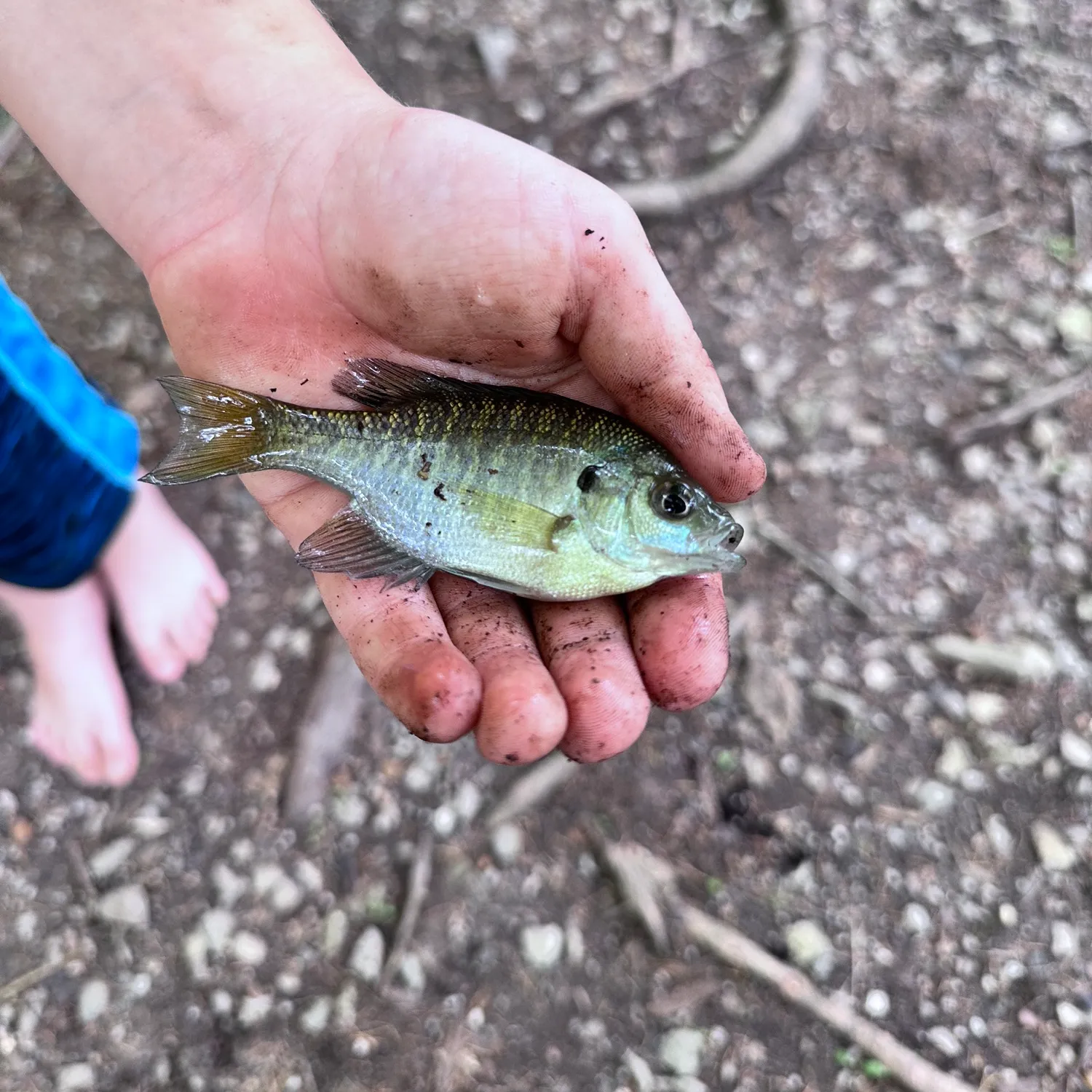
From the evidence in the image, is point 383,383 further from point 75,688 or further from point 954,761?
point 954,761

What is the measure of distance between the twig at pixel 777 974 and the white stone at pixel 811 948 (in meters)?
0.06

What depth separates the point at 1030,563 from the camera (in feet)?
14.2

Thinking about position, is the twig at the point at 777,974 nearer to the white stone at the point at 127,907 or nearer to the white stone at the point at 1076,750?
the white stone at the point at 1076,750

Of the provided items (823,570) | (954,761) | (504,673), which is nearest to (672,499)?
(504,673)

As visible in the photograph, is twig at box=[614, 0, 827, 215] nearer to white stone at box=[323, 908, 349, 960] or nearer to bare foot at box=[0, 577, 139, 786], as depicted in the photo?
bare foot at box=[0, 577, 139, 786]

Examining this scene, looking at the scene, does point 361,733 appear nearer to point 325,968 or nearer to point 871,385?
point 325,968

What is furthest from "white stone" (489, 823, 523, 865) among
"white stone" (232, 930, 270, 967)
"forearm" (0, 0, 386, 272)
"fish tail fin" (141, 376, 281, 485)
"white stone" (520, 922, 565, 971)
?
"forearm" (0, 0, 386, 272)

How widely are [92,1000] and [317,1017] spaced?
2.80ft

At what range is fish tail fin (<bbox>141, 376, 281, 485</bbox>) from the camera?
10.0ft

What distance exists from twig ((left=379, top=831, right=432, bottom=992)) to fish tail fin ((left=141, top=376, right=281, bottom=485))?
1.70 m

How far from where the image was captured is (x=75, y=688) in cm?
398

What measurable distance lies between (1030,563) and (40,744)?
4600mm

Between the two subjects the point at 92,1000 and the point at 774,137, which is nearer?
the point at 92,1000

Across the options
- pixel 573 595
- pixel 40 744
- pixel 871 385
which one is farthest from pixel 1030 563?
pixel 40 744
